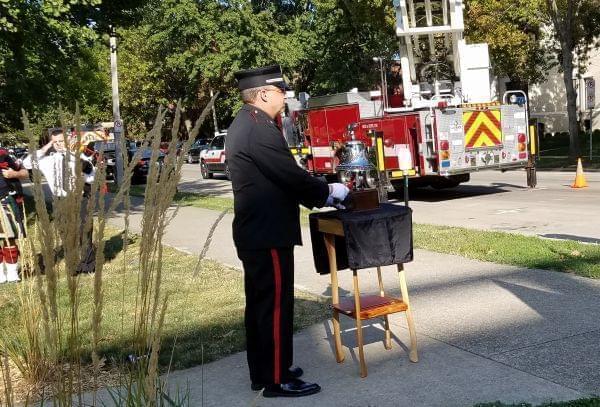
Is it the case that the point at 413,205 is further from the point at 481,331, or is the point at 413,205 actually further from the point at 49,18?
the point at 481,331

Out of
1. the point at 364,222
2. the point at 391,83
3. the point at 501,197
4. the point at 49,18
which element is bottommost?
the point at 501,197

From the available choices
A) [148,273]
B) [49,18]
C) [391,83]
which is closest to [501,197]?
[391,83]

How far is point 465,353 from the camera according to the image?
4871 mm

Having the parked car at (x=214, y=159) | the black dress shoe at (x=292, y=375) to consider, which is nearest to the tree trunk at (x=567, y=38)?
the parked car at (x=214, y=159)

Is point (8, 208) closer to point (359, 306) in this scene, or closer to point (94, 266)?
point (359, 306)

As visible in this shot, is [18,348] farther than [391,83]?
No

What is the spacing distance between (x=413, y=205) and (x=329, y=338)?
10.4 metres

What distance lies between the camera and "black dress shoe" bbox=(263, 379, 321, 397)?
427 centimetres

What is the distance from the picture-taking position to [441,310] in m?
6.13

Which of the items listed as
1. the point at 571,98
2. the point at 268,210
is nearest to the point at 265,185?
the point at 268,210

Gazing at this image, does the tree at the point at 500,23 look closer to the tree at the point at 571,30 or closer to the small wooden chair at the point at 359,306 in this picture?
the tree at the point at 571,30

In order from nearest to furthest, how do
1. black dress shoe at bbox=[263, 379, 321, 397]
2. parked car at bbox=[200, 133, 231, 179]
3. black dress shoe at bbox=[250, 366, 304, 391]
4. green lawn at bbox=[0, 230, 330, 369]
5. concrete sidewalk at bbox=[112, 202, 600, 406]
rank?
concrete sidewalk at bbox=[112, 202, 600, 406] → black dress shoe at bbox=[263, 379, 321, 397] → black dress shoe at bbox=[250, 366, 304, 391] → green lawn at bbox=[0, 230, 330, 369] → parked car at bbox=[200, 133, 231, 179]

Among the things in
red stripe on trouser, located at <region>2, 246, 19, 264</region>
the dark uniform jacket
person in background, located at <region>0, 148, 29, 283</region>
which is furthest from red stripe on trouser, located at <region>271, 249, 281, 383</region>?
red stripe on trouser, located at <region>2, 246, 19, 264</region>

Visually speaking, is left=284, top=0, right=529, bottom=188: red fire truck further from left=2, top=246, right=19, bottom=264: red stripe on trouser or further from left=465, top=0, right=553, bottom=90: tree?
left=465, top=0, right=553, bottom=90: tree
